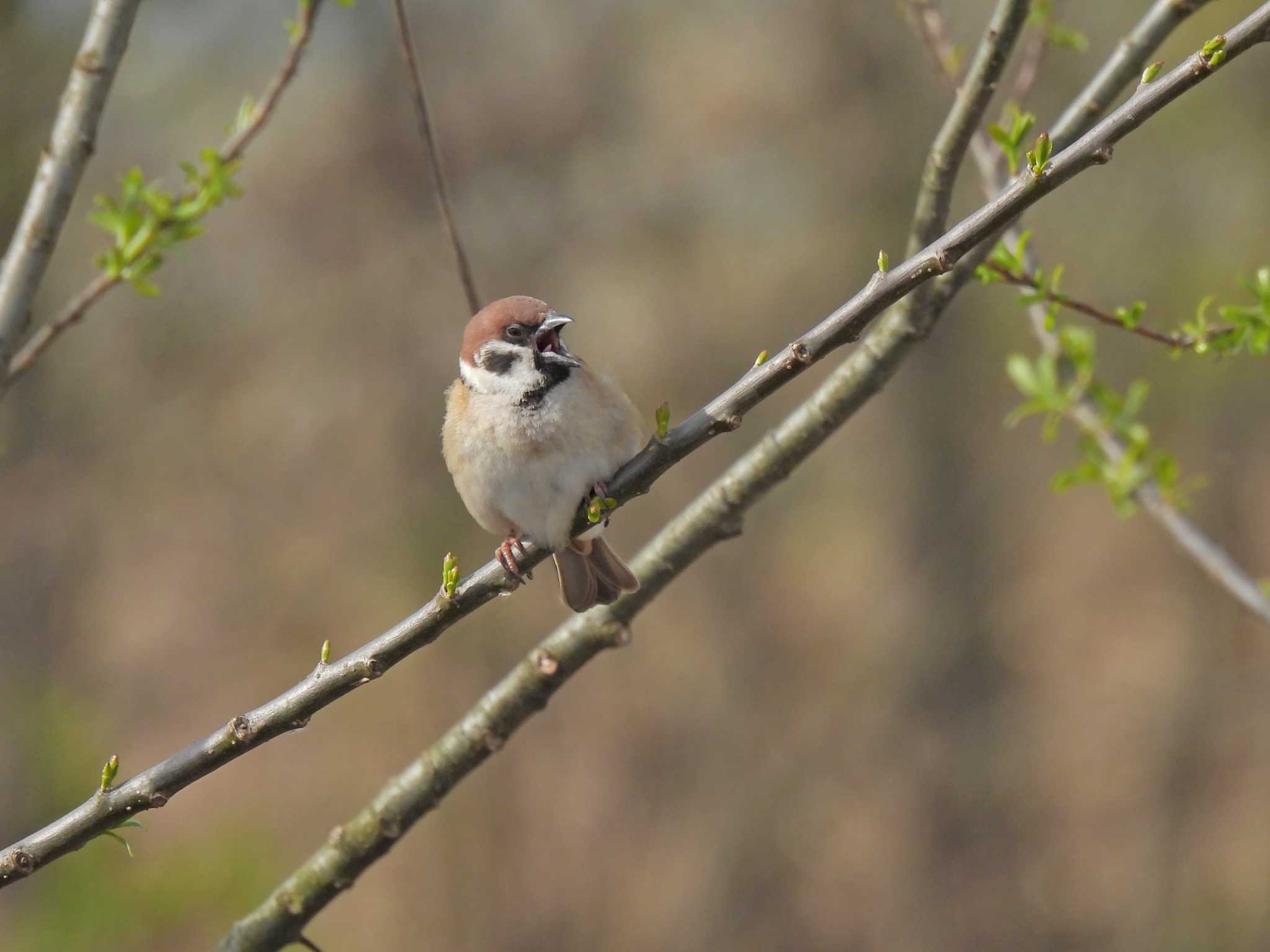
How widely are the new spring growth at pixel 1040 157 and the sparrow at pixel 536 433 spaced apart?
1.37m

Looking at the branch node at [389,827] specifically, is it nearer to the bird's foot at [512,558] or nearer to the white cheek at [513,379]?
the bird's foot at [512,558]

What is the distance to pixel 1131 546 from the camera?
959cm

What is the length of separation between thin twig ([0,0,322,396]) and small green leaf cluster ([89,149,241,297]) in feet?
0.10

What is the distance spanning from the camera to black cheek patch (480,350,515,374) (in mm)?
3301

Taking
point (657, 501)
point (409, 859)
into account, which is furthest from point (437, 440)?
point (409, 859)

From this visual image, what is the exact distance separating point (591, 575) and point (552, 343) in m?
0.59

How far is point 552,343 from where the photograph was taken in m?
3.29

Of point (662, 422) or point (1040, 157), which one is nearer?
point (1040, 157)

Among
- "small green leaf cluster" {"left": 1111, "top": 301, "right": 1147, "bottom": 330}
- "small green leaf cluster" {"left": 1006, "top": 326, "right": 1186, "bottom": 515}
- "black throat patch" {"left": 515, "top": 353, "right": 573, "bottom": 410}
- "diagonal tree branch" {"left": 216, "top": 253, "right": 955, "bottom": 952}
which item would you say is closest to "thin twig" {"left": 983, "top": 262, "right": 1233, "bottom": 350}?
"small green leaf cluster" {"left": 1111, "top": 301, "right": 1147, "bottom": 330}

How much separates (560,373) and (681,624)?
6.11 m

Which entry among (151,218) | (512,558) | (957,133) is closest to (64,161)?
(151,218)

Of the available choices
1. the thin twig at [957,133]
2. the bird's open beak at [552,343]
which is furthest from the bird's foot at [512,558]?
the thin twig at [957,133]

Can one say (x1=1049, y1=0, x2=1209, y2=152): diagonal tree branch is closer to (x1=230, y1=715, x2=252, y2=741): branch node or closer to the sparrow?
the sparrow

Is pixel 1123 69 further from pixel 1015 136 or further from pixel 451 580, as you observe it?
pixel 451 580
